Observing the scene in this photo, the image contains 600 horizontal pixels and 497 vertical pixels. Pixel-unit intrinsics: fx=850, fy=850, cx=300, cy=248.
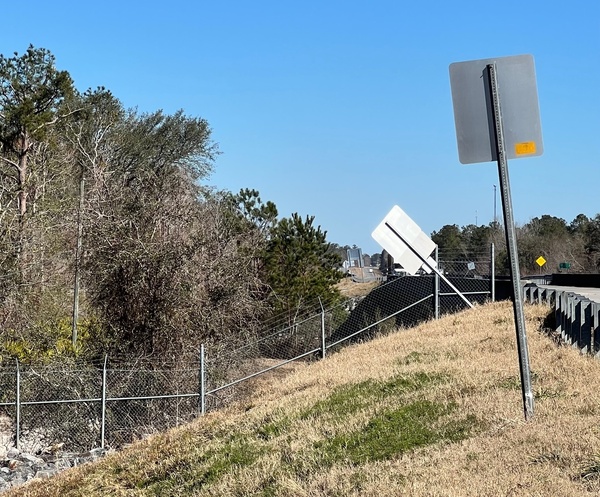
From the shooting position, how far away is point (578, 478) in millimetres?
4793

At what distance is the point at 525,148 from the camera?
6.40 meters

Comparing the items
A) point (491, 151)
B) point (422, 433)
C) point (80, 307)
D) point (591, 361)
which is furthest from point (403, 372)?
point (80, 307)

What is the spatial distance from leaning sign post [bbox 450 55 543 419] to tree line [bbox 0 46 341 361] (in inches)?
573

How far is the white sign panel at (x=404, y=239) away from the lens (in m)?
20.6

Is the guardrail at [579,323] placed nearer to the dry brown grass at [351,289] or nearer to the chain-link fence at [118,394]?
the chain-link fence at [118,394]

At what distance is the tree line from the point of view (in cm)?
2053

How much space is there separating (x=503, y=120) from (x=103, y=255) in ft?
51.8

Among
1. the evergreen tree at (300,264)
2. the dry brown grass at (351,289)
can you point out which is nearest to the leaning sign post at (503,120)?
the evergreen tree at (300,264)

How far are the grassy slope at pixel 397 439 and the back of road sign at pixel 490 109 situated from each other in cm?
206

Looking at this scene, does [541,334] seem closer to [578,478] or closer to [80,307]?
[578,478]

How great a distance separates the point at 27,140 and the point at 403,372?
77.5ft

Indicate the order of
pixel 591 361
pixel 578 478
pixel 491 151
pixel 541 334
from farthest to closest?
pixel 541 334
pixel 591 361
pixel 491 151
pixel 578 478

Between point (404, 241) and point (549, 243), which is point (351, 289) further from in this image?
point (404, 241)

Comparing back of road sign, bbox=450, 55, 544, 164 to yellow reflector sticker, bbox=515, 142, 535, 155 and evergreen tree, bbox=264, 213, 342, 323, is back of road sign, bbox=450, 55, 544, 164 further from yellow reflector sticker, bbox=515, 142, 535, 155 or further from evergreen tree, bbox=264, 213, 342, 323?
evergreen tree, bbox=264, 213, 342, 323
